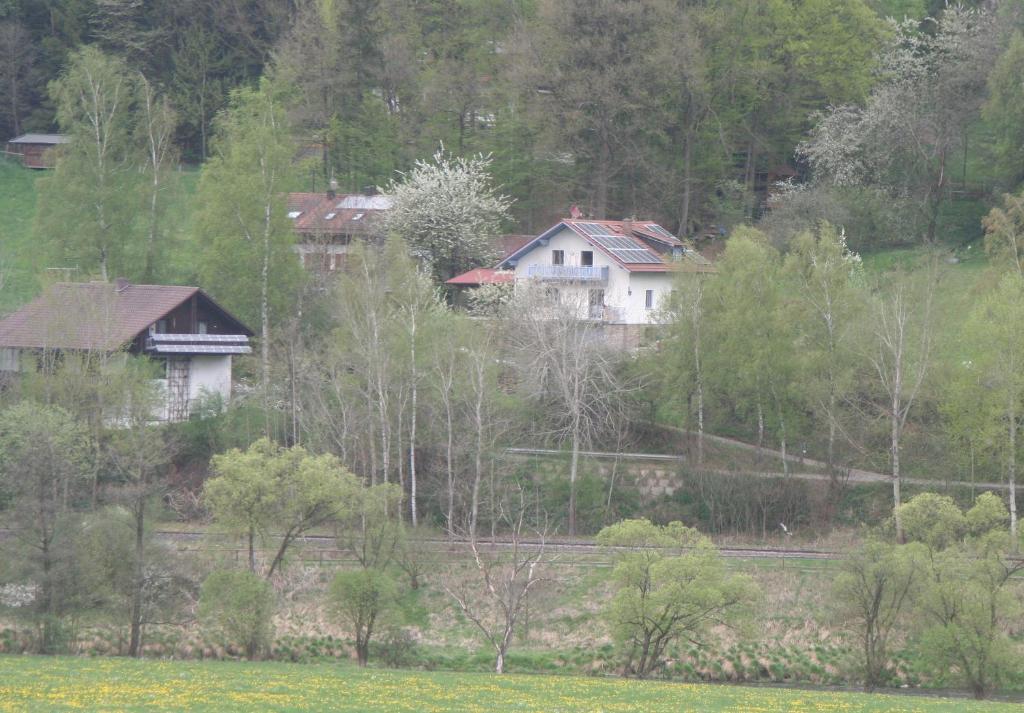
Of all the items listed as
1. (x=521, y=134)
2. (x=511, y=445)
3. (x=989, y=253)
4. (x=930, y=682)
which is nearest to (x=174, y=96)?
(x=521, y=134)

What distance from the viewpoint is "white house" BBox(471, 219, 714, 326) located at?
56250 mm

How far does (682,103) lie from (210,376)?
1207 inches

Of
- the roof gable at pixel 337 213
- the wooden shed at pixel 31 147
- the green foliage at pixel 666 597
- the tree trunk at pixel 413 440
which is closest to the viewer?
the green foliage at pixel 666 597

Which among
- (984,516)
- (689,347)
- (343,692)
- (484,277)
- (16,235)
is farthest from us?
(16,235)

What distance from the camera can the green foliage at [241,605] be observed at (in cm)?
3086

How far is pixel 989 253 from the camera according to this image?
5291cm

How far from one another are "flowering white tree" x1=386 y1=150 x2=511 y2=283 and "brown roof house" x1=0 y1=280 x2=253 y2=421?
12.0 metres

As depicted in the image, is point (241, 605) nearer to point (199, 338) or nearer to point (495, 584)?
point (495, 584)

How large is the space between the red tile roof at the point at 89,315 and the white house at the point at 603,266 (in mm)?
13480

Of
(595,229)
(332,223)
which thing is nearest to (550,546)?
(595,229)

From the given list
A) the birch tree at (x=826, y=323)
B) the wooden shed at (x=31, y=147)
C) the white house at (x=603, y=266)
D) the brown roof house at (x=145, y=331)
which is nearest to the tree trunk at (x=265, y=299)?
the brown roof house at (x=145, y=331)

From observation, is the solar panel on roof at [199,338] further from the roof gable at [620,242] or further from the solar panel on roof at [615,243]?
the solar panel on roof at [615,243]

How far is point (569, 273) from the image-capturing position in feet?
185

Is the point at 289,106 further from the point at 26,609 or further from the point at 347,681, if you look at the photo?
the point at 347,681
